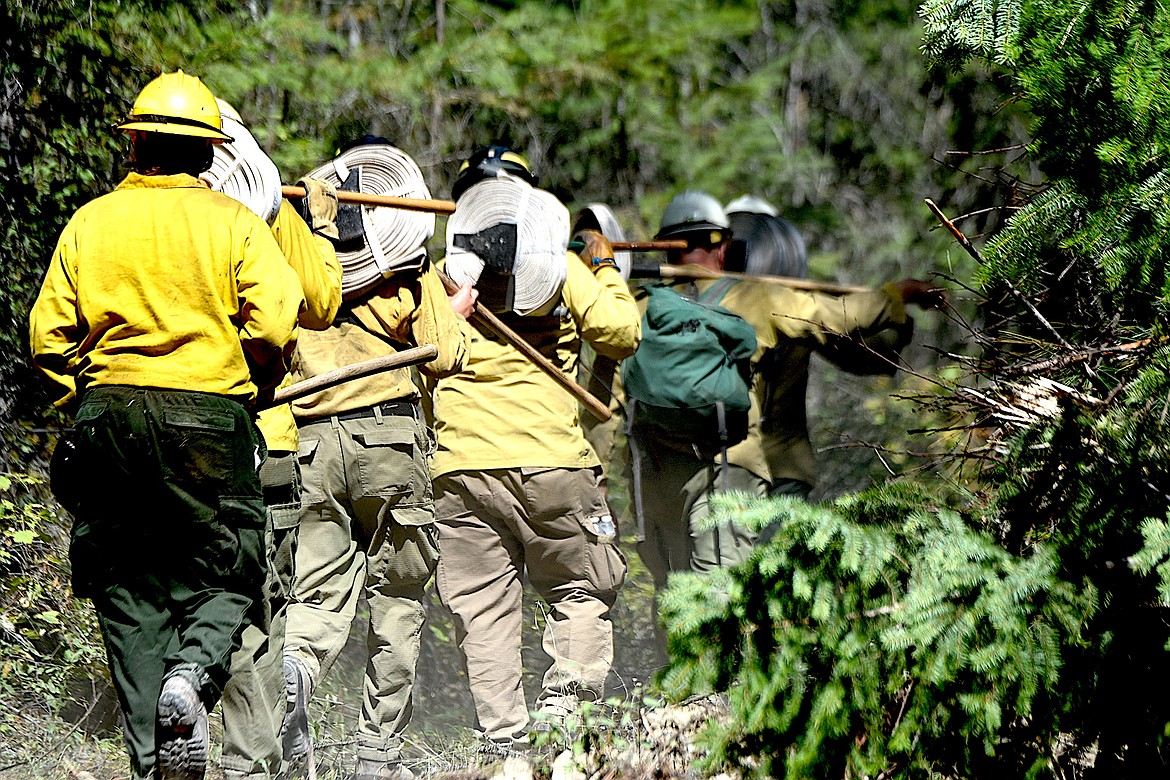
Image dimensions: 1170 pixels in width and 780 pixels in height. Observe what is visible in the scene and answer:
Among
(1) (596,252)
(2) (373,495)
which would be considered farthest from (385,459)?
(1) (596,252)

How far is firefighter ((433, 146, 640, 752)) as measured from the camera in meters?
5.20

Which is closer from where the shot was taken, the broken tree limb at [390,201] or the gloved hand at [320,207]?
the gloved hand at [320,207]

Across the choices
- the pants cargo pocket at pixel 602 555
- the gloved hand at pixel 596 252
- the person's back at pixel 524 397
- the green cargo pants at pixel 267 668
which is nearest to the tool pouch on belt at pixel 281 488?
the green cargo pants at pixel 267 668

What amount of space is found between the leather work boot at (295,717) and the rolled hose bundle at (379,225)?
1431 mm

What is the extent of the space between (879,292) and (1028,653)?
10.3 ft

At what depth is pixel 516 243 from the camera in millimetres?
5098

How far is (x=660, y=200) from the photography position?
1166 cm

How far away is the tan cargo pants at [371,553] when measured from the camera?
4.76m

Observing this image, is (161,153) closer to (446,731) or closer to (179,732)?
(179,732)

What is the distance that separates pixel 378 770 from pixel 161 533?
182 cm

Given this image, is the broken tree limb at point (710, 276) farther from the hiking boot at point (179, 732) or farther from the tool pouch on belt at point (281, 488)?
the hiking boot at point (179, 732)

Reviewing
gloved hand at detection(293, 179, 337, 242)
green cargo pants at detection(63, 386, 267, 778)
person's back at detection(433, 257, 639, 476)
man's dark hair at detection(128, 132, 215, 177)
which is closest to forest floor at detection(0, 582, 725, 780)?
person's back at detection(433, 257, 639, 476)

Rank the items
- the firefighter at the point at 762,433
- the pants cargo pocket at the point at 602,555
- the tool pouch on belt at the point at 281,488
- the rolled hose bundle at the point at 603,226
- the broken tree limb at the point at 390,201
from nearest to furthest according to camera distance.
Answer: the tool pouch on belt at the point at 281,488, the broken tree limb at the point at 390,201, the pants cargo pocket at the point at 602,555, the firefighter at the point at 762,433, the rolled hose bundle at the point at 603,226

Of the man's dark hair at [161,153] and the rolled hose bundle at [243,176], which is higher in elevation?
the man's dark hair at [161,153]
